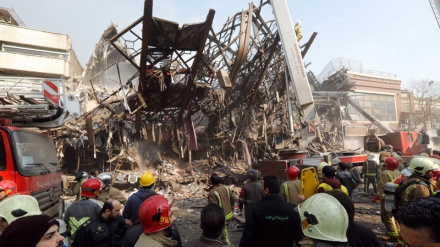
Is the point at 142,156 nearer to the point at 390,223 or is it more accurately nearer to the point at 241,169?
the point at 241,169

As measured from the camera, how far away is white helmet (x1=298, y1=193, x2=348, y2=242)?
1798mm

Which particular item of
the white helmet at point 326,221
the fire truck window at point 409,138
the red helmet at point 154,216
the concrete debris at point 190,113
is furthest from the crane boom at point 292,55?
the fire truck window at point 409,138

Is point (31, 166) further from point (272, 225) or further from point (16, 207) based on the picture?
point (272, 225)

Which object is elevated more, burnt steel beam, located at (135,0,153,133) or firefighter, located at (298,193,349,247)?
burnt steel beam, located at (135,0,153,133)

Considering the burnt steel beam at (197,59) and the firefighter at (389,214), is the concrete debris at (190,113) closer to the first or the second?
the burnt steel beam at (197,59)

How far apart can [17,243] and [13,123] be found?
15.2 feet

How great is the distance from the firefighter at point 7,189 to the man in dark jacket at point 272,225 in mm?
3010

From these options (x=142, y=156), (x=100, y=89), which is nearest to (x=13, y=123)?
(x=142, y=156)

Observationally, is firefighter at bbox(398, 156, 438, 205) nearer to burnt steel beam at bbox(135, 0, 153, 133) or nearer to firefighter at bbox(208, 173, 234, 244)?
firefighter at bbox(208, 173, 234, 244)

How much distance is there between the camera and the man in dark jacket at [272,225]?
2.73 meters

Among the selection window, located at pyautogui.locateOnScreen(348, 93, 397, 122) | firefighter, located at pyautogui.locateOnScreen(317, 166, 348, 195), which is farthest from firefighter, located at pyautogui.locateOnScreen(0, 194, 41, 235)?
window, located at pyautogui.locateOnScreen(348, 93, 397, 122)

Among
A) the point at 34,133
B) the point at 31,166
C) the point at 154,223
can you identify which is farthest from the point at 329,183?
the point at 34,133

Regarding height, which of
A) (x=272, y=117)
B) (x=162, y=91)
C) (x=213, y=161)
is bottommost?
(x=213, y=161)

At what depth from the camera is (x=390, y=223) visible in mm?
5277
